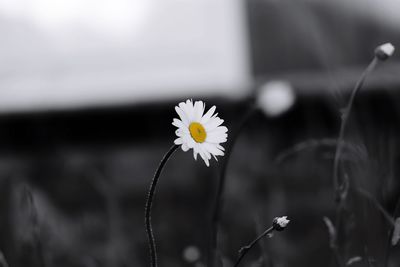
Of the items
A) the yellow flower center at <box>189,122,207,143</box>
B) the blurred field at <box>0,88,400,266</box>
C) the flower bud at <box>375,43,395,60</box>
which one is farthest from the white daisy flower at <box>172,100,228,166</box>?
the blurred field at <box>0,88,400,266</box>

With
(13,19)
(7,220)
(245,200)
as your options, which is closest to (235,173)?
(245,200)

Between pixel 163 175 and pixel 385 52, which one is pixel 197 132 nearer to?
pixel 385 52

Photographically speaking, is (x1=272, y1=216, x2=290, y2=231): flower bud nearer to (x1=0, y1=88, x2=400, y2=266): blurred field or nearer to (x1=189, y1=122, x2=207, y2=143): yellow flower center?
(x1=189, y1=122, x2=207, y2=143): yellow flower center

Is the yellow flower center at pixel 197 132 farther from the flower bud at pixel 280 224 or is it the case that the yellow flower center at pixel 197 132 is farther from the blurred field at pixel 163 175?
the blurred field at pixel 163 175

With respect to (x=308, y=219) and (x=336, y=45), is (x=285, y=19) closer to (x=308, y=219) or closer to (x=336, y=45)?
(x=336, y=45)

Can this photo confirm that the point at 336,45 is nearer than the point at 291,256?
No

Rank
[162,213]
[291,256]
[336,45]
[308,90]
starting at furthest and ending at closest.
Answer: [336,45]
[308,90]
[162,213]
[291,256]

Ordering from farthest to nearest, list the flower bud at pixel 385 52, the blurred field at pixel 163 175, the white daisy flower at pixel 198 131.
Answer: the blurred field at pixel 163 175 < the flower bud at pixel 385 52 < the white daisy flower at pixel 198 131

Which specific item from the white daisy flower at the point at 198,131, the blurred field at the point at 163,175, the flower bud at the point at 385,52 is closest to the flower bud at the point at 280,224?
the white daisy flower at the point at 198,131
